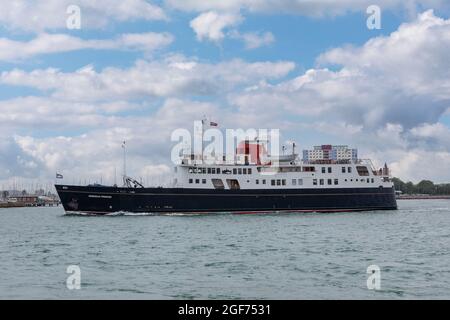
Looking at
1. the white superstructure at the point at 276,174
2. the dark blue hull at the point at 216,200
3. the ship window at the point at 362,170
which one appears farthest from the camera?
the ship window at the point at 362,170

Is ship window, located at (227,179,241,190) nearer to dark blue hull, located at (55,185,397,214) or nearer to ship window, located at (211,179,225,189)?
ship window, located at (211,179,225,189)

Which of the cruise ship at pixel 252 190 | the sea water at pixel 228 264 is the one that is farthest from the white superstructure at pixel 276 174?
the sea water at pixel 228 264

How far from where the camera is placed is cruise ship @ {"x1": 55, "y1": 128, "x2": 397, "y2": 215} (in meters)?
58.7

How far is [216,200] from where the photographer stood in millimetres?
61062

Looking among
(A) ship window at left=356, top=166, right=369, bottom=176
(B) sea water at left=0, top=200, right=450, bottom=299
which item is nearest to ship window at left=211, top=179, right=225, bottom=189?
(A) ship window at left=356, top=166, right=369, bottom=176

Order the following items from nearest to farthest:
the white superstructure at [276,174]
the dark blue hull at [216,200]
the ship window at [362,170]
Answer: the dark blue hull at [216,200] < the white superstructure at [276,174] < the ship window at [362,170]

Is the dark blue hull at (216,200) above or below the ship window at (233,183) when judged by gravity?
below

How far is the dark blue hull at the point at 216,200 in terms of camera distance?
5862cm

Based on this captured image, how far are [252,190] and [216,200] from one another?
425 centimetres

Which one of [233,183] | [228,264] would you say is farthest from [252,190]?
[228,264]

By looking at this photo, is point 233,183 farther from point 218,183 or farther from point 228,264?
point 228,264

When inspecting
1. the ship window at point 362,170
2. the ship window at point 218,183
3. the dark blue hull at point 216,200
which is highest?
the ship window at point 362,170

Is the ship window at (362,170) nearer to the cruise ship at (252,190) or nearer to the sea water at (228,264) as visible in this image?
the cruise ship at (252,190)
